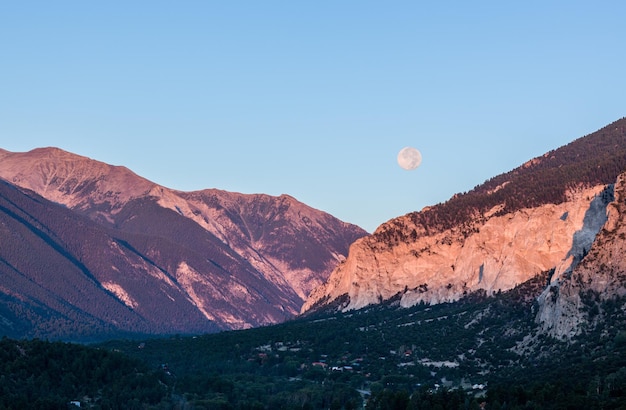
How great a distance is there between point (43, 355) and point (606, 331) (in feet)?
305

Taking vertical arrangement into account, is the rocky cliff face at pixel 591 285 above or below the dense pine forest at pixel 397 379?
above

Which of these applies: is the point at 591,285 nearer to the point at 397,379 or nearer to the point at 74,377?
the point at 397,379

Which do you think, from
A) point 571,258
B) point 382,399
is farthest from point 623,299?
point 382,399

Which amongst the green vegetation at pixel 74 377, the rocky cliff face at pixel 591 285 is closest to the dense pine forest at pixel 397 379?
the green vegetation at pixel 74 377

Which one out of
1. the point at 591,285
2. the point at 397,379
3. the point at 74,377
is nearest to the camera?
the point at 591,285

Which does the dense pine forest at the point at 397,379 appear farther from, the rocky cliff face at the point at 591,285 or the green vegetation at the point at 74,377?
the rocky cliff face at the point at 591,285

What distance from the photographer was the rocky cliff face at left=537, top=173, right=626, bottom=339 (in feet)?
541

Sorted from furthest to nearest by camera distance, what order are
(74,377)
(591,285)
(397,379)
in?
(397,379), (74,377), (591,285)

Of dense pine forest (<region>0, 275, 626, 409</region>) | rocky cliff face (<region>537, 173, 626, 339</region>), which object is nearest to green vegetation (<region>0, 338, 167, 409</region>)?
dense pine forest (<region>0, 275, 626, 409</region>)

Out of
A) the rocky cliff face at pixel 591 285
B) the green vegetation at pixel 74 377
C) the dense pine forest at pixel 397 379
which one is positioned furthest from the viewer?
the green vegetation at pixel 74 377

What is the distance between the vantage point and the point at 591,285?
16812cm

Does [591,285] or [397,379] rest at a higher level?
[591,285]

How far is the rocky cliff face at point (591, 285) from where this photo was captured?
165 m

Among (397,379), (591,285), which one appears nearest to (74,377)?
(397,379)
